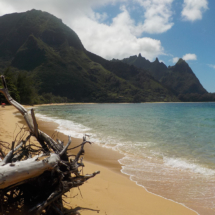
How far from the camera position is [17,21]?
591 ft

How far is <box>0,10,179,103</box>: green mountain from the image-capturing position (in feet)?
422

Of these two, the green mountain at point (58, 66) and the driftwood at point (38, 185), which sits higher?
the green mountain at point (58, 66)

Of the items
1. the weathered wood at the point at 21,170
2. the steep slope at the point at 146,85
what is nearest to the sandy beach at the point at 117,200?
the weathered wood at the point at 21,170

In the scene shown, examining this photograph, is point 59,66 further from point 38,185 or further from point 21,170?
point 21,170

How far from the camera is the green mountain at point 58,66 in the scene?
128550mm

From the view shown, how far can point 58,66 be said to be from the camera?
5226 inches

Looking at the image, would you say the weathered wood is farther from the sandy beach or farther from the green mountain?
the green mountain

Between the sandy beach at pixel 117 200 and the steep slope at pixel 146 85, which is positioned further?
the steep slope at pixel 146 85

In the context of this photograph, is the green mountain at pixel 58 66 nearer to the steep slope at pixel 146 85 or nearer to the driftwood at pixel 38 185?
the steep slope at pixel 146 85

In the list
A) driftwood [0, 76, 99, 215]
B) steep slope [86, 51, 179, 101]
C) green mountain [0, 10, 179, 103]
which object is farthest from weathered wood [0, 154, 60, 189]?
steep slope [86, 51, 179, 101]

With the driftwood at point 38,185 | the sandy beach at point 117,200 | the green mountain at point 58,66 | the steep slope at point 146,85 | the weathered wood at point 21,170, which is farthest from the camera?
the steep slope at point 146,85

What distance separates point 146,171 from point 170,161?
1.57 m

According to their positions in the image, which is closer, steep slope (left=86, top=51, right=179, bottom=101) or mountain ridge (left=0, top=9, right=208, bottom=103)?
mountain ridge (left=0, top=9, right=208, bottom=103)

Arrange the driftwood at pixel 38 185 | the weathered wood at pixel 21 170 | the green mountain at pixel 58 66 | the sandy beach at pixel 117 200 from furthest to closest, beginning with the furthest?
the green mountain at pixel 58 66 < the sandy beach at pixel 117 200 < the driftwood at pixel 38 185 < the weathered wood at pixel 21 170
